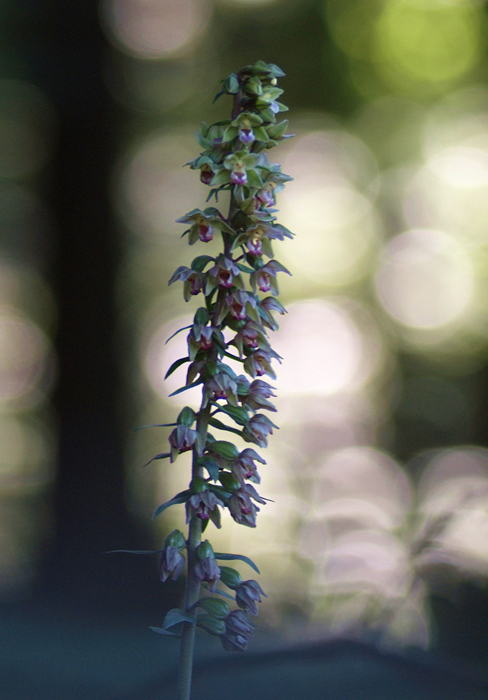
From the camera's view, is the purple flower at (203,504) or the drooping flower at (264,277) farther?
the drooping flower at (264,277)

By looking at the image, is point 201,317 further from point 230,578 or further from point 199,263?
point 230,578

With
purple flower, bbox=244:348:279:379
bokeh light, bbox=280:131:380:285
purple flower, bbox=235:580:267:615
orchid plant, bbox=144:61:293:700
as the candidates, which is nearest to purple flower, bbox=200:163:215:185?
orchid plant, bbox=144:61:293:700

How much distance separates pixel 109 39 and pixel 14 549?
3.23 m

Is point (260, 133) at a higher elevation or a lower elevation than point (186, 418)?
higher

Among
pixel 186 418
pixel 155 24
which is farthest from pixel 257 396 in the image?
pixel 155 24

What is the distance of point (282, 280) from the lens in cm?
393

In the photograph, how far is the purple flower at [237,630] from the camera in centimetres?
115

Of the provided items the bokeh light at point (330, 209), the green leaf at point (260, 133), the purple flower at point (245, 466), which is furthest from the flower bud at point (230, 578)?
the bokeh light at point (330, 209)

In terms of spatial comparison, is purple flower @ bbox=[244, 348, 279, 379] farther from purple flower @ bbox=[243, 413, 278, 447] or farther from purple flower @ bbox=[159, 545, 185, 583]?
purple flower @ bbox=[159, 545, 185, 583]

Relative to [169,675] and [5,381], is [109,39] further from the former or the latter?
[169,675]

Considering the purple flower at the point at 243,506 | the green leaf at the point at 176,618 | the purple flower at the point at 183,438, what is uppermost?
the purple flower at the point at 183,438

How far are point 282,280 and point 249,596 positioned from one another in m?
2.94

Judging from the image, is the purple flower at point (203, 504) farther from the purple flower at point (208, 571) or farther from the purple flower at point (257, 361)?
the purple flower at point (257, 361)

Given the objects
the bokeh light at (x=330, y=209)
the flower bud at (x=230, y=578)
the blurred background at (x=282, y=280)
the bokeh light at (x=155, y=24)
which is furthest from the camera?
the bokeh light at (x=330, y=209)
